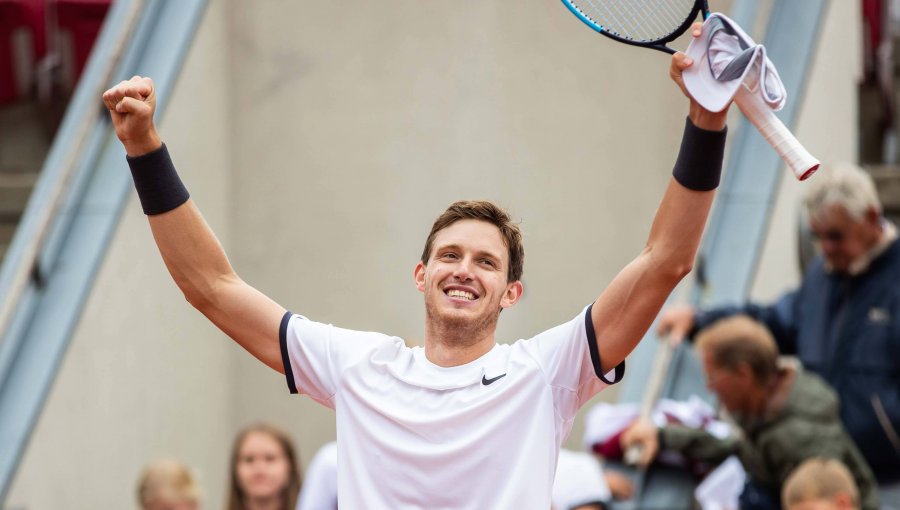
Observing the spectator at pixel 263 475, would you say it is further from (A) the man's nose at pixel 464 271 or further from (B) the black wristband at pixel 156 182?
(A) the man's nose at pixel 464 271

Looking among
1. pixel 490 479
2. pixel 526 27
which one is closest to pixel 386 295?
pixel 526 27

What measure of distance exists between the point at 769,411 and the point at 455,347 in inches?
101

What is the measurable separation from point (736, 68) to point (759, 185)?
14.3 ft

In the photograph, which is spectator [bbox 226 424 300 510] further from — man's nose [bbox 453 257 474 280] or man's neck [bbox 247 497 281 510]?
man's nose [bbox 453 257 474 280]

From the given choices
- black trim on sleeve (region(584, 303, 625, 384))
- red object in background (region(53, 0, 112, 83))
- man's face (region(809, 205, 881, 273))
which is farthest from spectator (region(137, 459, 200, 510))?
red object in background (region(53, 0, 112, 83))

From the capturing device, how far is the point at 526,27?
8.09 meters

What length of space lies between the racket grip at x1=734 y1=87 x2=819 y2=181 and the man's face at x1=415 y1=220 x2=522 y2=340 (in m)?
0.64

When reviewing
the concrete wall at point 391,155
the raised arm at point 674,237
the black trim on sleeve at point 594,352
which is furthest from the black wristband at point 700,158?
the concrete wall at point 391,155

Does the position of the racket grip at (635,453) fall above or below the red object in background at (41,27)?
below

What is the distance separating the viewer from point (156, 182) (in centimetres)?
368

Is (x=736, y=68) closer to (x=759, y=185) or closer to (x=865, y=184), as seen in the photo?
(x=865, y=184)

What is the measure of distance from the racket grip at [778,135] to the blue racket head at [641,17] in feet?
0.64

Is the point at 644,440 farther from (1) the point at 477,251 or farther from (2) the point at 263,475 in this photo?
(1) the point at 477,251

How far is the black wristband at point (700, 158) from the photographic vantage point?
11.3 feet
